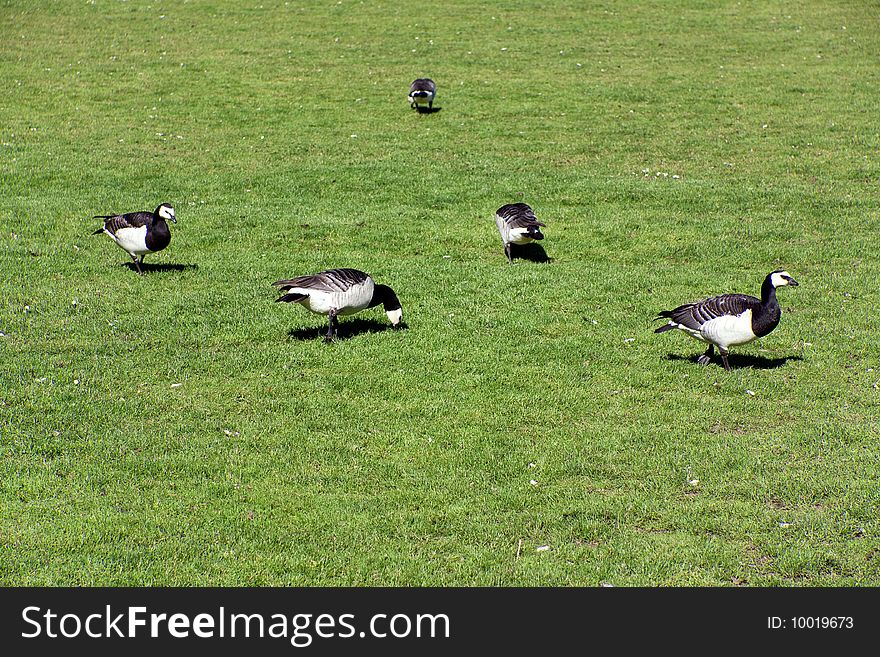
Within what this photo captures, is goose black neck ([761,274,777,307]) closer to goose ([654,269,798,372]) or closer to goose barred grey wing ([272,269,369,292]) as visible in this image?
goose ([654,269,798,372])

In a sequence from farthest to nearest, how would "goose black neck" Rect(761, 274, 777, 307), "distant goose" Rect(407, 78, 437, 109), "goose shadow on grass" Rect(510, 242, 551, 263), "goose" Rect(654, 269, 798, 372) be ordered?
"distant goose" Rect(407, 78, 437, 109) → "goose shadow on grass" Rect(510, 242, 551, 263) → "goose black neck" Rect(761, 274, 777, 307) → "goose" Rect(654, 269, 798, 372)

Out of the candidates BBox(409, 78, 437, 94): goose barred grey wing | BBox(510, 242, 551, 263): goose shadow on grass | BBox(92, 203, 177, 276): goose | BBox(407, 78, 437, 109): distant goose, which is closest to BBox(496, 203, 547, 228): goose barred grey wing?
BBox(510, 242, 551, 263): goose shadow on grass

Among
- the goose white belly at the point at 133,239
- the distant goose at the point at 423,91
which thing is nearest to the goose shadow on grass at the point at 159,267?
the goose white belly at the point at 133,239

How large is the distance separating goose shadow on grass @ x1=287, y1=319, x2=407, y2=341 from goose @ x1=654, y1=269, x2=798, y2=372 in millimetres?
5055

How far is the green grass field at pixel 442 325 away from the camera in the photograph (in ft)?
33.3

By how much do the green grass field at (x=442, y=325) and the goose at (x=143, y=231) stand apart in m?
0.74

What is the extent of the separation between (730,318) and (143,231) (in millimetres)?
11542

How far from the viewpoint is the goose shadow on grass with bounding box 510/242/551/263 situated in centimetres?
2122

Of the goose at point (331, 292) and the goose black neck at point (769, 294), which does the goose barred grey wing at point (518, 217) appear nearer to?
the goose at point (331, 292)

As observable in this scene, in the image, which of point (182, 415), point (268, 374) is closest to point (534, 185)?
point (268, 374)

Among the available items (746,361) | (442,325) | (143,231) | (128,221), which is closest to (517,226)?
(442,325)

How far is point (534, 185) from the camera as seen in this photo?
26.1m

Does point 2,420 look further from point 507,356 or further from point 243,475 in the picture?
point 507,356

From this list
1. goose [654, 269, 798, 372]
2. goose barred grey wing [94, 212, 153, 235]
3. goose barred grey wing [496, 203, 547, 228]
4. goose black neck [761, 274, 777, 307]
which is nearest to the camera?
goose [654, 269, 798, 372]
